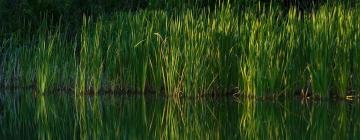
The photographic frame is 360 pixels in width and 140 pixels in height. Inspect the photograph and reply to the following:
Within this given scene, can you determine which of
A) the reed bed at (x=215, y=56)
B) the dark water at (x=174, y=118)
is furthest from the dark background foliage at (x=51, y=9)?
the dark water at (x=174, y=118)

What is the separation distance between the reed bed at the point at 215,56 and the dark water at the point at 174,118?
32 centimetres

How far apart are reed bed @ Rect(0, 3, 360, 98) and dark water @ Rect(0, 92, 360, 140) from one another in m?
0.32

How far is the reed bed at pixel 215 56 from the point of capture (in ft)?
34.2

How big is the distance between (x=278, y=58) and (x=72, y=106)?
2843 mm

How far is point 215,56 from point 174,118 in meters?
2.25

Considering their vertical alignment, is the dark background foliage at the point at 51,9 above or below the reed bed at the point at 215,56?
above

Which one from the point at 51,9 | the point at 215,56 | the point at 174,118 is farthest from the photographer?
the point at 51,9

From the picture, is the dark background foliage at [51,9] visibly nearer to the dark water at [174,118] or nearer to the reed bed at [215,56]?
the reed bed at [215,56]

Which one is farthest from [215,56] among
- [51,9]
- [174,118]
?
[51,9]

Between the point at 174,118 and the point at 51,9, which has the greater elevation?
the point at 51,9

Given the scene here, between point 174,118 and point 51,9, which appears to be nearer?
point 174,118

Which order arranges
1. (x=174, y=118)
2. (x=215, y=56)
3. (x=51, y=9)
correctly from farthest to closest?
(x=51, y=9) → (x=215, y=56) → (x=174, y=118)

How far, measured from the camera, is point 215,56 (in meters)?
11.1

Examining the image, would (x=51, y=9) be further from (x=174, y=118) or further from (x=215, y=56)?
(x=174, y=118)
